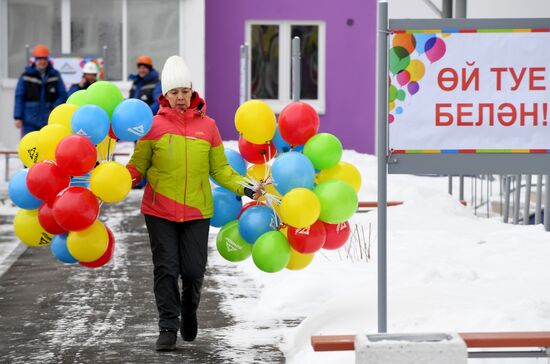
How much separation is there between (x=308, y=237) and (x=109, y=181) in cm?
124

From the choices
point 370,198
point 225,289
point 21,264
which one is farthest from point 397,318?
point 370,198

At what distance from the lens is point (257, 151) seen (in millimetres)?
8625

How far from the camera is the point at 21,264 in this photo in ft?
40.9

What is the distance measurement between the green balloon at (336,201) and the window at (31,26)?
21262 millimetres

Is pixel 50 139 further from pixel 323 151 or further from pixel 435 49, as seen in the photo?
pixel 435 49

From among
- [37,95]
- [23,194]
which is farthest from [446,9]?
[23,194]

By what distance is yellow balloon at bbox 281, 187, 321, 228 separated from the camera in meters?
7.86

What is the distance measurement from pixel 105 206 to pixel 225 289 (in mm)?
7230

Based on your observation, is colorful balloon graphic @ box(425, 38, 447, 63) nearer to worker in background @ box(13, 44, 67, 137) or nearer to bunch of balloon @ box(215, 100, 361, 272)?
bunch of balloon @ box(215, 100, 361, 272)

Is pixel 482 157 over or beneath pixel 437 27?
beneath

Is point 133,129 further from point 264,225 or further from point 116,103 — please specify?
point 264,225

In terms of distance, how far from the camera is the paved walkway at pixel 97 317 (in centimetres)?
824

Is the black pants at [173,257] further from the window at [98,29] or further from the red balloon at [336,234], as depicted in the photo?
the window at [98,29]

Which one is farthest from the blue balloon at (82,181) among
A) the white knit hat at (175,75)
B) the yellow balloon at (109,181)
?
the white knit hat at (175,75)
